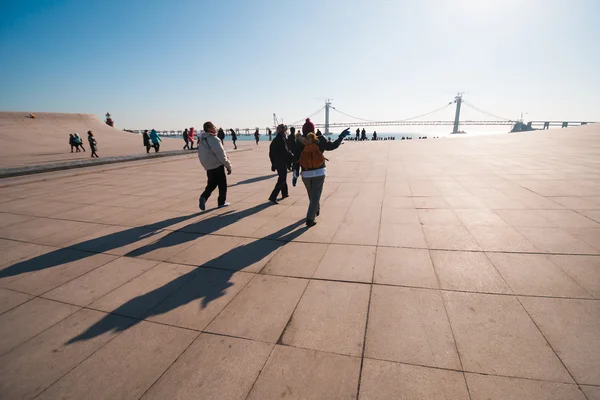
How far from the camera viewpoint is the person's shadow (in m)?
2.56

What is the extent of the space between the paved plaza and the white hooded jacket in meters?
1.14

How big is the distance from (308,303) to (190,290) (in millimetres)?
1370

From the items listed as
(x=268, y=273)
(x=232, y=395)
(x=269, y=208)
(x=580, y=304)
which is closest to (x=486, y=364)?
(x=580, y=304)

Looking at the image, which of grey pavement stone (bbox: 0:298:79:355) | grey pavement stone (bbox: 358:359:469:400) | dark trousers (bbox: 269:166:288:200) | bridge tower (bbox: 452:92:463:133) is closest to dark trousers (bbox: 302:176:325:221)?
dark trousers (bbox: 269:166:288:200)

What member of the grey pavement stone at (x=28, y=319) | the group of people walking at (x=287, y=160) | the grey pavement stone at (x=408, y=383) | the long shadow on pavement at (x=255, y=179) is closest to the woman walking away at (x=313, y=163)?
the group of people walking at (x=287, y=160)

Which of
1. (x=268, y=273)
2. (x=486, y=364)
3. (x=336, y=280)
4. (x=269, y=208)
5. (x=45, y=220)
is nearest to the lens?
(x=486, y=364)

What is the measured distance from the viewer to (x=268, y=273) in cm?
333

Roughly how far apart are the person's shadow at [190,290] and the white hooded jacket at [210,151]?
2320mm

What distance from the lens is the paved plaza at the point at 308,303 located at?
1912 mm

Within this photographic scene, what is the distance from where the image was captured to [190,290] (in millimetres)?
3037

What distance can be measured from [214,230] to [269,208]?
1.55 meters

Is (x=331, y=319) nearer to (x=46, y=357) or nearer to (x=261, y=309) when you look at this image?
(x=261, y=309)

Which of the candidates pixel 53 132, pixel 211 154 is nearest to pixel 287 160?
pixel 211 154

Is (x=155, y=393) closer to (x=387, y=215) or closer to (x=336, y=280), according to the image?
(x=336, y=280)
